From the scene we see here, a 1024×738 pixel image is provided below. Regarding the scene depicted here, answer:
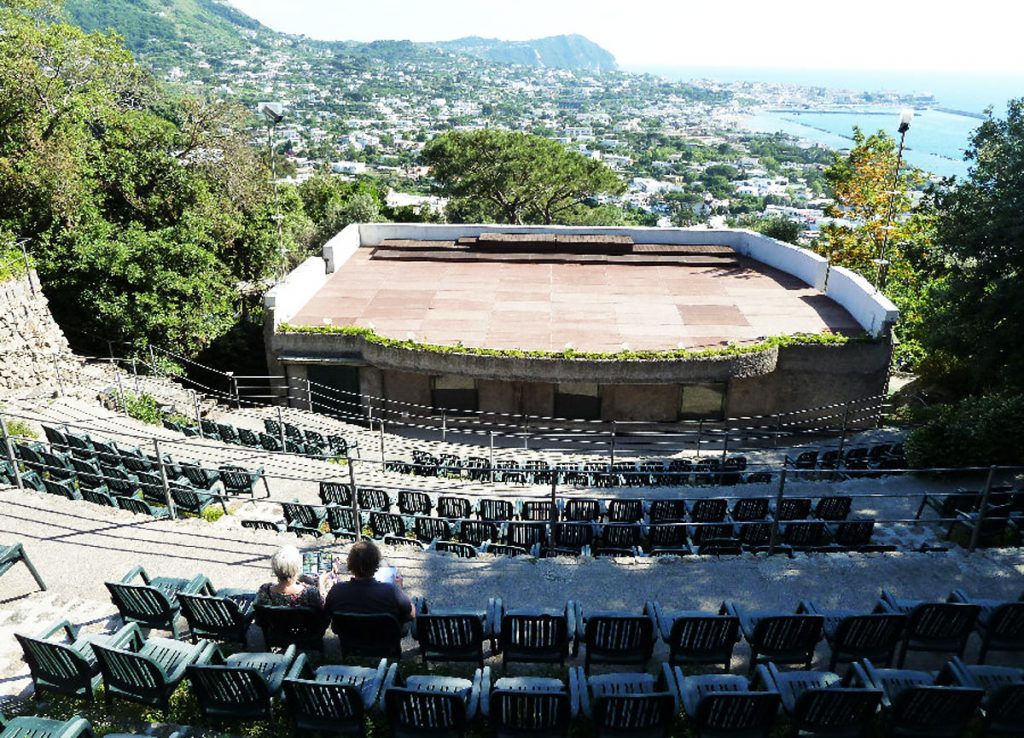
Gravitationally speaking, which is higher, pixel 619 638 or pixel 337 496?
pixel 619 638

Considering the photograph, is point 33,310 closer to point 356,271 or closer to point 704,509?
point 356,271

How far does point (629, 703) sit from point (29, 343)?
16394 mm

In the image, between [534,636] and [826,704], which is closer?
[826,704]

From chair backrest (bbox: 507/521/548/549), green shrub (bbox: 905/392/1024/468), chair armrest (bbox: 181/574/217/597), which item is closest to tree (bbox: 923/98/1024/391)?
green shrub (bbox: 905/392/1024/468)

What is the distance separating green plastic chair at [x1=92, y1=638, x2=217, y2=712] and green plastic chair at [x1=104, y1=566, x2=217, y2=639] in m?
0.45

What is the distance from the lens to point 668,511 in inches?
385

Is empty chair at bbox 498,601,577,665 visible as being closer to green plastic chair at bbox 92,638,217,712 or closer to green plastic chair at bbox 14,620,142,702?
green plastic chair at bbox 92,638,217,712

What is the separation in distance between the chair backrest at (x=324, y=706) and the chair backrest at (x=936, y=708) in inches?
157

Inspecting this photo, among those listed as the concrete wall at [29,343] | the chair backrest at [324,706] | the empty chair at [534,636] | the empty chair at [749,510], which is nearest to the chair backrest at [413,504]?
the empty chair at [534,636]

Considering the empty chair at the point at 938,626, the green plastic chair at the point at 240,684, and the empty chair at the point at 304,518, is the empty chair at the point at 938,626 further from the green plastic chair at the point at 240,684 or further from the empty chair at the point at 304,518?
the empty chair at the point at 304,518

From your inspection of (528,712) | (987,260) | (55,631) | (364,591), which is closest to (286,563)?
(364,591)

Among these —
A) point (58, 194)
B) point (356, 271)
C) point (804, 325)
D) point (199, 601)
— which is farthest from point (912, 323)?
point (58, 194)

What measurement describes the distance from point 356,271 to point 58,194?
8271 millimetres

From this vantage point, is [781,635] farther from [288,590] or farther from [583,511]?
[288,590]
